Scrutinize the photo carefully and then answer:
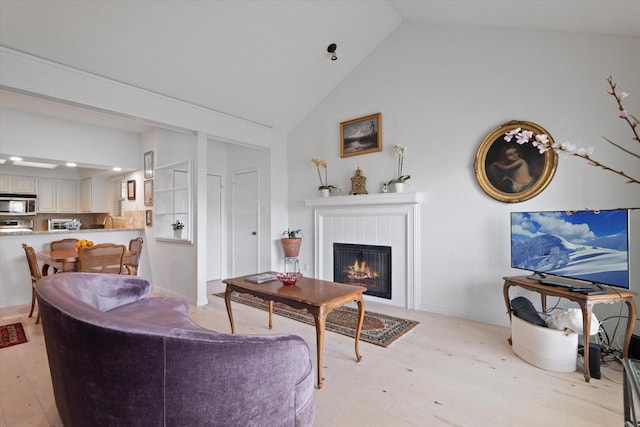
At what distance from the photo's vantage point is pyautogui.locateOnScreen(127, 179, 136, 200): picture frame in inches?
215

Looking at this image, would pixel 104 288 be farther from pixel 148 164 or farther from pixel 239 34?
pixel 148 164

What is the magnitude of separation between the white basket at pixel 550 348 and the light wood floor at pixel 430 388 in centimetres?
7

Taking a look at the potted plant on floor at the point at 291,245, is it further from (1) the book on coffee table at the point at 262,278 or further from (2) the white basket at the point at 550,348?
(2) the white basket at the point at 550,348

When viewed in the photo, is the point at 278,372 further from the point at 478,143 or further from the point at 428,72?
the point at 428,72

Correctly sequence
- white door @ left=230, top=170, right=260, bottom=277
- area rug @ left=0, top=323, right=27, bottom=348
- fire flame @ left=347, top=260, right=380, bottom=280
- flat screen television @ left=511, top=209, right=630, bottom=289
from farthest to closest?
white door @ left=230, top=170, right=260, bottom=277, fire flame @ left=347, top=260, right=380, bottom=280, area rug @ left=0, top=323, right=27, bottom=348, flat screen television @ left=511, top=209, right=630, bottom=289

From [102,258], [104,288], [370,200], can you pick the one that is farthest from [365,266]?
[102,258]

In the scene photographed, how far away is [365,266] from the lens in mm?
4203

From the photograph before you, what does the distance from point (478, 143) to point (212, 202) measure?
4.46 metres

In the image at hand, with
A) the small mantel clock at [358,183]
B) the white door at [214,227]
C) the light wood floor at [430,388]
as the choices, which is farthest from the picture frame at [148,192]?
the small mantel clock at [358,183]

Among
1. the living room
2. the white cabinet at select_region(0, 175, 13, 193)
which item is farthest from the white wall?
the white cabinet at select_region(0, 175, 13, 193)

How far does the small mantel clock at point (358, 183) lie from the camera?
420 centimetres

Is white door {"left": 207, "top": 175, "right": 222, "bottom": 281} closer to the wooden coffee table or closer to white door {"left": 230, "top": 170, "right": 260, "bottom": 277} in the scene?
white door {"left": 230, "top": 170, "right": 260, "bottom": 277}

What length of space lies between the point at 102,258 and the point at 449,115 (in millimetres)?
4163

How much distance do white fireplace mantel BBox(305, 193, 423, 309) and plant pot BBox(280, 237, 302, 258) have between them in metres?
0.30
